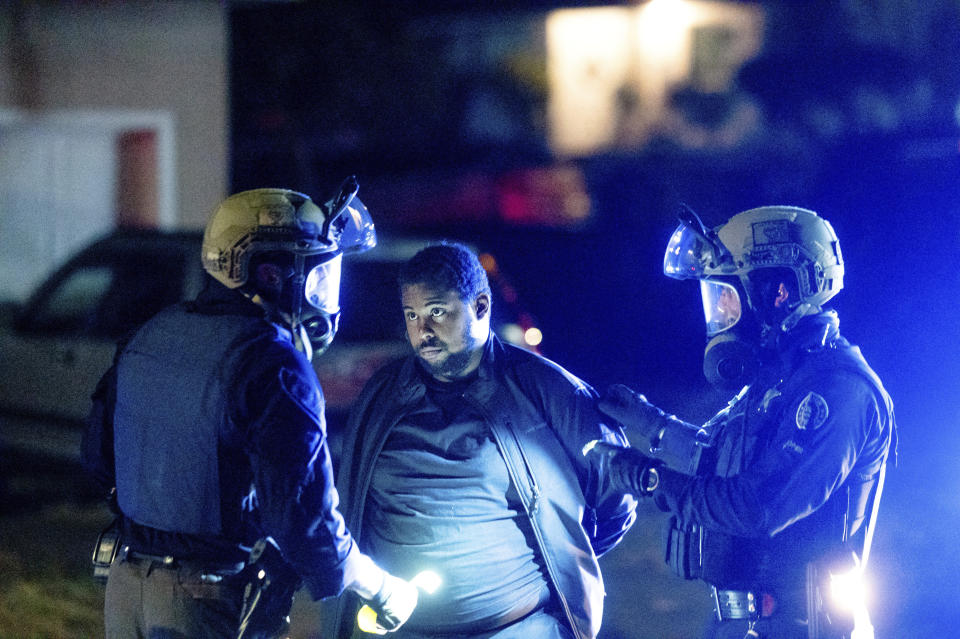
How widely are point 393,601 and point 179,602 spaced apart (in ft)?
1.92

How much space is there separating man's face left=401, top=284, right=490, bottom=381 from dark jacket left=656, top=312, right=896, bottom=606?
0.71m

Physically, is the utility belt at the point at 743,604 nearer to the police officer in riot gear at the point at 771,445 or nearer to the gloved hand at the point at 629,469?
the police officer in riot gear at the point at 771,445

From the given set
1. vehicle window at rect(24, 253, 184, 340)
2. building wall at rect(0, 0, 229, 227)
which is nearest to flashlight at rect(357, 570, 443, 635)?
vehicle window at rect(24, 253, 184, 340)

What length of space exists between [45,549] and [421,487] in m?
4.78

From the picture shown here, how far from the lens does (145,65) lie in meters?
16.7

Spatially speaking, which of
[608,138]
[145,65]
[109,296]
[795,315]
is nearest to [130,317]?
Result: [109,296]

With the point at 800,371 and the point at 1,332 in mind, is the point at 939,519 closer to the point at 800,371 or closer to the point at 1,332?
the point at 800,371

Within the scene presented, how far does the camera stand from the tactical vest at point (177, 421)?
11.1ft

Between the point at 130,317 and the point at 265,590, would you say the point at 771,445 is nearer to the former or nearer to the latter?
the point at 265,590

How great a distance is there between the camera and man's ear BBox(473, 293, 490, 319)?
3732 mm

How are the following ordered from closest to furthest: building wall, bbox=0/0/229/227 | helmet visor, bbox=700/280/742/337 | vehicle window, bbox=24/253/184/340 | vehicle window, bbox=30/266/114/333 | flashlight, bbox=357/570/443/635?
flashlight, bbox=357/570/443/635, helmet visor, bbox=700/280/742/337, vehicle window, bbox=24/253/184/340, vehicle window, bbox=30/266/114/333, building wall, bbox=0/0/229/227

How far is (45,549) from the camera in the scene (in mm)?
7625

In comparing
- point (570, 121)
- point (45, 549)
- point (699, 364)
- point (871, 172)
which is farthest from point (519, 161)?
point (45, 549)

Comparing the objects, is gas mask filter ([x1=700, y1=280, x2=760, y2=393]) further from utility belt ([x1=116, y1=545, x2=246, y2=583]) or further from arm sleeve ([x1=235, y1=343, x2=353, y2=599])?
utility belt ([x1=116, y1=545, x2=246, y2=583])
